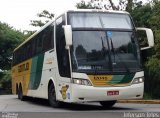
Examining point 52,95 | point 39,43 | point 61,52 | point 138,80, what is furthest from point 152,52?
point 61,52

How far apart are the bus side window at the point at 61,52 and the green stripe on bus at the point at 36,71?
2.83 metres

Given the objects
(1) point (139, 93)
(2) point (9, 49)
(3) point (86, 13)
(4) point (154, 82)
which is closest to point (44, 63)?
(3) point (86, 13)

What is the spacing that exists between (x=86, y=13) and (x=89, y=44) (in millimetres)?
1327

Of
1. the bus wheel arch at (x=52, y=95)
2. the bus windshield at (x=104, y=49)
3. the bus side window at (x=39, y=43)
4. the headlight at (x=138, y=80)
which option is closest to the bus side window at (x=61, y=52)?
the bus windshield at (x=104, y=49)

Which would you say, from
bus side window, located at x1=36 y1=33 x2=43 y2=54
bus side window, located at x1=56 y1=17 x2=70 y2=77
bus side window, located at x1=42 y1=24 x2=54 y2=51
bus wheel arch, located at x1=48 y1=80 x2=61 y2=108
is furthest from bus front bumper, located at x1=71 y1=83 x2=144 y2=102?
bus side window, located at x1=36 y1=33 x2=43 y2=54

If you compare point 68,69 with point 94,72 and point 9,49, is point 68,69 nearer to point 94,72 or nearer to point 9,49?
point 94,72

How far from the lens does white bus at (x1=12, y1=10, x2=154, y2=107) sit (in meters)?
15.2

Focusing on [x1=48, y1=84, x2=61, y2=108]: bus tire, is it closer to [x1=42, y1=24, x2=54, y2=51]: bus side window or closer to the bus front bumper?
[x1=42, y1=24, x2=54, y2=51]: bus side window

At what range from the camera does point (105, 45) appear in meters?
15.7

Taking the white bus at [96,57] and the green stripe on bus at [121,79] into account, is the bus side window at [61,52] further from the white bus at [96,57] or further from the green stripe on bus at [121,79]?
the green stripe on bus at [121,79]

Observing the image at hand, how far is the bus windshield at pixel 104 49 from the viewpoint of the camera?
Answer: 1535 cm

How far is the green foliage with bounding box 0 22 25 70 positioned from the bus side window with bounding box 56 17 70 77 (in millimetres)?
39530

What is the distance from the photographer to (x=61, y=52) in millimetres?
16312

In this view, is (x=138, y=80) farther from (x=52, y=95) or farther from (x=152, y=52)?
(x=152, y=52)
